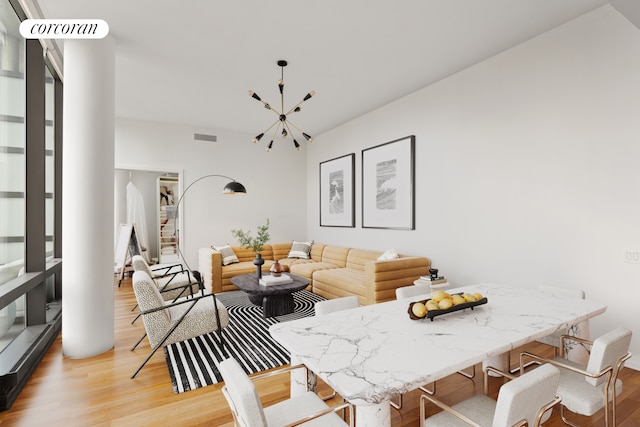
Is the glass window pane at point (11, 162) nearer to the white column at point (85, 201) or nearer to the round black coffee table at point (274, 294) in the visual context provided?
the white column at point (85, 201)

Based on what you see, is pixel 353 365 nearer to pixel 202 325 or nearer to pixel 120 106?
pixel 202 325

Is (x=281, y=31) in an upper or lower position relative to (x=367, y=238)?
upper

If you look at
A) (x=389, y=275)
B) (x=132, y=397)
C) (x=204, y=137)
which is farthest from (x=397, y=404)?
(x=204, y=137)

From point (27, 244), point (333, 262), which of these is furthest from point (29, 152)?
point (333, 262)

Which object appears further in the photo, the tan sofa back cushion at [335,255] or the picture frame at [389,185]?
the tan sofa back cushion at [335,255]

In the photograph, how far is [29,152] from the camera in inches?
122

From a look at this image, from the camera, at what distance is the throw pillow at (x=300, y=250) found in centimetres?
665

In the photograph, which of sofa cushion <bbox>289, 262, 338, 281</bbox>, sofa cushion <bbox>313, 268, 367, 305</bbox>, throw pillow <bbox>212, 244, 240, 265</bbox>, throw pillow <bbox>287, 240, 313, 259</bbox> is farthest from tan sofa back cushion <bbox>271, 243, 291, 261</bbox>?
sofa cushion <bbox>313, 268, 367, 305</bbox>

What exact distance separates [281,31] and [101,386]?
3.57m

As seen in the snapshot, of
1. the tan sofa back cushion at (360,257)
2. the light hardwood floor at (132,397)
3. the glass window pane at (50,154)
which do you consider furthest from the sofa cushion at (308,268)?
the glass window pane at (50,154)

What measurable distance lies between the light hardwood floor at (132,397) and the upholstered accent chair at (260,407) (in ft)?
2.76

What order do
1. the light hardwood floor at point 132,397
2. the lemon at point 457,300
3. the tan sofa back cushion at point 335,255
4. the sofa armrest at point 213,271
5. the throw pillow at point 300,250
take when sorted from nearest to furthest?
1. the lemon at point 457,300
2. the light hardwood floor at point 132,397
3. the sofa armrest at point 213,271
4. the tan sofa back cushion at point 335,255
5. the throw pillow at point 300,250

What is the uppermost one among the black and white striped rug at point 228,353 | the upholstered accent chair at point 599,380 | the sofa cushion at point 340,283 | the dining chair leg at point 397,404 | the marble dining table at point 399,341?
the marble dining table at point 399,341

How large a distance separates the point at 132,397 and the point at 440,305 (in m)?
2.35
